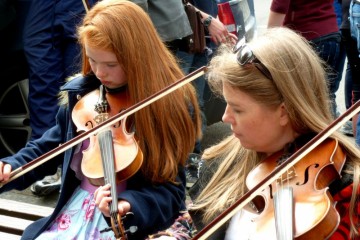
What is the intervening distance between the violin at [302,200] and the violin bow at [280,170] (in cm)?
5

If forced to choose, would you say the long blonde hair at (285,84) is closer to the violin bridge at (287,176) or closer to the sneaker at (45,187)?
the violin bridge at (287,176)

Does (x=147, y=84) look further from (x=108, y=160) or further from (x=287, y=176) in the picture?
(x=287, y=176)

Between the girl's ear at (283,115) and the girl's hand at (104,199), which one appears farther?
the girl's hand at (104,199)

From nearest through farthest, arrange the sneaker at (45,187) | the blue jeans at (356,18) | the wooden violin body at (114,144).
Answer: the wooden violin body at (114,144)
the blue jeans at (356,18)
the sneaker at (45,187)

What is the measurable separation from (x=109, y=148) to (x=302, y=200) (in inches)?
26.9

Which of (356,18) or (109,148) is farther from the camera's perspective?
(356,18)

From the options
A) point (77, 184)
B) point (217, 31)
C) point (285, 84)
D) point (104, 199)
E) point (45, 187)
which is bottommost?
point (45, 187)

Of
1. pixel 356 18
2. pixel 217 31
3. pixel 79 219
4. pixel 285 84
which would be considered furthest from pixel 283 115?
pixel 217 31

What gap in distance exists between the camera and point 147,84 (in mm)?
2322

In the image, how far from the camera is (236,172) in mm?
2025

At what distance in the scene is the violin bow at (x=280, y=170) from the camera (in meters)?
1.65

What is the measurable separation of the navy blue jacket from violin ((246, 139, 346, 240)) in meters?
0.41

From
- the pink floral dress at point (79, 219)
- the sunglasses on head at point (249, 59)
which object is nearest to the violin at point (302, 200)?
the sunglasses on head at point (249, 59)

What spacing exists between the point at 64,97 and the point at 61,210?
389 millimetres
